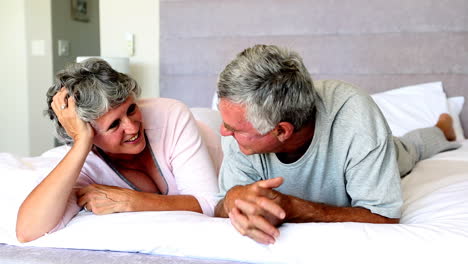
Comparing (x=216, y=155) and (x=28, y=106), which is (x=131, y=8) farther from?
(x=216, y=155)

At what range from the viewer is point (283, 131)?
48.5 inches

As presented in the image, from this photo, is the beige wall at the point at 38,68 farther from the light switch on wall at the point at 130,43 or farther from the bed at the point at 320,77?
the bed at the point at 320,77

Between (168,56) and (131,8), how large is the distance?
0.42m

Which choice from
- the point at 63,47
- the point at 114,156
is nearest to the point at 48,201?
the point at 114,156

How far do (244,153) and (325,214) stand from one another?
25 cm

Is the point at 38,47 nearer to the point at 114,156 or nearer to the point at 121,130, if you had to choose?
the point at 114,156

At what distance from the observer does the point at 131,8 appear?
133 inches

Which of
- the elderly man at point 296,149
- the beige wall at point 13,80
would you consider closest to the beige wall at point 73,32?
the beige wall at point 13,80

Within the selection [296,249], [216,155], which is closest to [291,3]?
[216,155]

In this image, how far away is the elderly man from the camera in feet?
3.83

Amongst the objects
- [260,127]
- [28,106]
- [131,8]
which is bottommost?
[28,106]

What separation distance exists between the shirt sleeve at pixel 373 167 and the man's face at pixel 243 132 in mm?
201

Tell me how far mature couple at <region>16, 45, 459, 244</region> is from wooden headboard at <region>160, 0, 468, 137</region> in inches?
64.7

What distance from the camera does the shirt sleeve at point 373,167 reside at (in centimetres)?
123
